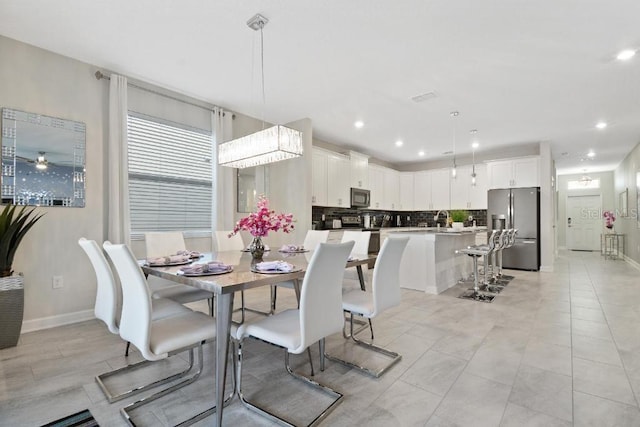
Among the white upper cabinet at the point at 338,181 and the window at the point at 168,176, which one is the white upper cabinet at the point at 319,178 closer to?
the white upper cabinet at the point at 338,181

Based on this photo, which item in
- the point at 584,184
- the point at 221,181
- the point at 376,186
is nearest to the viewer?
the point at 221,181

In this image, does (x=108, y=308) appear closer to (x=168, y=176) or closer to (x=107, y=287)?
(x=107, y=287)

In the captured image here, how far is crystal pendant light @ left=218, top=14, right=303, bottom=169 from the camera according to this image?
2881 millimetres

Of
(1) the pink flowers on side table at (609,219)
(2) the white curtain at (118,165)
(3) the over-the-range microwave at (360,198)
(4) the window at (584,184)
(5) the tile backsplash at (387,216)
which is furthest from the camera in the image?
(4) the window at (584,184)

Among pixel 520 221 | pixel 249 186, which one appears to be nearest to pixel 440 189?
pixel 520 221

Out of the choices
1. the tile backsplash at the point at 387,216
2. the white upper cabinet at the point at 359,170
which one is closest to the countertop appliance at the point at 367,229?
the tile backsplash at the point at 387,216

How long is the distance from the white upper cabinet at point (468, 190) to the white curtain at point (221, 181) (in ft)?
17.2

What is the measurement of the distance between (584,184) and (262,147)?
39.3 feet

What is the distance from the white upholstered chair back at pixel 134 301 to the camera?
4.97ft

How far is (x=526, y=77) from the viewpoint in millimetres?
3455

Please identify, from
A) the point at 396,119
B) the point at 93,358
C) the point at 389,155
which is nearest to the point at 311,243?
the point at 93,358

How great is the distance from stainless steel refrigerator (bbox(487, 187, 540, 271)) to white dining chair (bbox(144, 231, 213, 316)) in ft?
19.8

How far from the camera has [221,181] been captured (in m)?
4.35

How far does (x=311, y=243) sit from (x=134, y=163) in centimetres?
230
